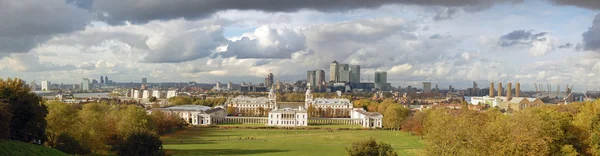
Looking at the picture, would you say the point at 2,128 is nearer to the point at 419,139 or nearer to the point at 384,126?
the point at 419,139

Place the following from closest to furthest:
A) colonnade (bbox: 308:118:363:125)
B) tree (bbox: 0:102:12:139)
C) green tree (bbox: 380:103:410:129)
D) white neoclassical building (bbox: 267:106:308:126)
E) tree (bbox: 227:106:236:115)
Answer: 1. tree (bbox: 0:102:12:139)
2. green tree (bbox: 380:103:410:129)
3. white neoclassical building (bbox: 267:106:308:126)
4. colonnade (bbox: 308:118:363:125)
5. tree (bbox: 227:106:236:115)

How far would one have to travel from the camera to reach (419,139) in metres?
70.9

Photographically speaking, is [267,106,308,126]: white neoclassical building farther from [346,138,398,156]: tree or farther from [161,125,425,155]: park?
[346,138,398,156]: tree

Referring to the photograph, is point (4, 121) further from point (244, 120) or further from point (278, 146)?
point (244, 120)

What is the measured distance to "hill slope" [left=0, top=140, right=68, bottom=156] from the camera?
32.0 m

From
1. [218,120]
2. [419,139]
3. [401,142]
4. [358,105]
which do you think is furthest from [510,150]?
[358,105]

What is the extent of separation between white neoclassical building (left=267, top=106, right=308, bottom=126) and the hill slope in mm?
75323

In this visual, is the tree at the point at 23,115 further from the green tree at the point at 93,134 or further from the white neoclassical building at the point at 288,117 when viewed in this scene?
the white neoclassical building at the point at 288,117

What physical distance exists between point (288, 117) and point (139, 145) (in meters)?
71.2

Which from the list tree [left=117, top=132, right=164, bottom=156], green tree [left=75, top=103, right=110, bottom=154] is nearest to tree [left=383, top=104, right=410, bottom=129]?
green tree [left=75, top=103, right=110, bottom=154]

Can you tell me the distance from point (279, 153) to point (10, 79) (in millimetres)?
25231

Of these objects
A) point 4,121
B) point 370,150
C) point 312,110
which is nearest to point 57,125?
point 4,121

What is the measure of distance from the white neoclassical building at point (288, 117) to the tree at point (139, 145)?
2683 inches

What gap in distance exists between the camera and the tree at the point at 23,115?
131 feet
